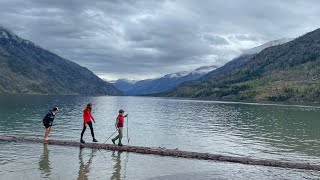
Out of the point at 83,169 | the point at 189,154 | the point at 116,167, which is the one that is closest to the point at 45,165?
the point at 83,169

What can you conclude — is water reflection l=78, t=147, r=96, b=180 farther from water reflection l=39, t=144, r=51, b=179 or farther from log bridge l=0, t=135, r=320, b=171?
log bridge l=0, t=135, r=320, b=171

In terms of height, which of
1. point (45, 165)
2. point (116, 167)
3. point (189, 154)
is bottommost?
point (116, 167)

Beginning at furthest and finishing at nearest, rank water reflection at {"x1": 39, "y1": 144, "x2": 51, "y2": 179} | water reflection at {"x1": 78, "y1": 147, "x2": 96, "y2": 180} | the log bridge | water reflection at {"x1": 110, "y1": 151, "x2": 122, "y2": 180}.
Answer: the log bridge < water reflection at {"x1": 110, "y1": 151, "x2": 122, "y2": 180} < water reflection at {"x1": 39, "y1": 144, "x2": 51, "y2": 179} < water reflection at {"x1": 78, "y1": 147, "x2": 96, "y2": 180}

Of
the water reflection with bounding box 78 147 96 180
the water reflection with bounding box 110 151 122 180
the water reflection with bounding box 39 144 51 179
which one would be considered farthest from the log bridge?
the water reflection with bounding box 39 144 51 179

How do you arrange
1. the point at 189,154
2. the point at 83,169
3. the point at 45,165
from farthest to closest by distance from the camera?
the point at 189,154
the point at 45,165
the point at 83,169

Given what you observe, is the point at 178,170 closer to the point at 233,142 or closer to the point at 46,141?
the point at 46,141

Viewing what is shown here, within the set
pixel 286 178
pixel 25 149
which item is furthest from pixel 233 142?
pixel 25 149

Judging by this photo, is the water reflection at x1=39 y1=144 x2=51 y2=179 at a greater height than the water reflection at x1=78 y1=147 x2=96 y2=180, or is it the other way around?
the water reflection at x1=39 y1=144 x2=51 y2=179

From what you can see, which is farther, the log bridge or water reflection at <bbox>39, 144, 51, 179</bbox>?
the log bridge

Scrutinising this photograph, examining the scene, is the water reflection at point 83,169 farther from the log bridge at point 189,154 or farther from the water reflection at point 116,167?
the log bridge at point 189,154

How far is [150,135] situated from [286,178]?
3054cm

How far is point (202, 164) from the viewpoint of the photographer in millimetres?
29266

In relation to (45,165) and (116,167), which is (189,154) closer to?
(116,167)

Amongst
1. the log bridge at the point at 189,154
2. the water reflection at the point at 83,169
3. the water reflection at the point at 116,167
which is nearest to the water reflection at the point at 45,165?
the water reflection at the point at 83,169
